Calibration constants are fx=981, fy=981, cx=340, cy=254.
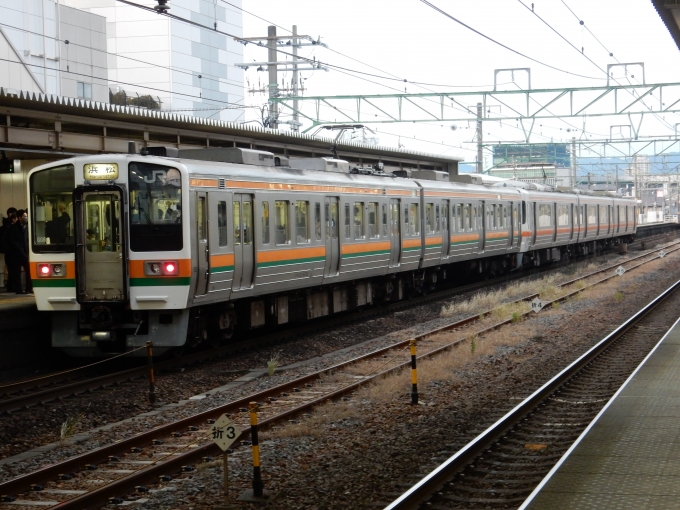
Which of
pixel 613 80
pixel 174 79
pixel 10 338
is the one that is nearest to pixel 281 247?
pixel 10 338

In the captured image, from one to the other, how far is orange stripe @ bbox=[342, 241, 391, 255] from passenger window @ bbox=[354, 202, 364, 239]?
198 millimetres

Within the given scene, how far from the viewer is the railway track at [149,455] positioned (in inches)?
292

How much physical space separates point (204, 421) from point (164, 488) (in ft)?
7.78

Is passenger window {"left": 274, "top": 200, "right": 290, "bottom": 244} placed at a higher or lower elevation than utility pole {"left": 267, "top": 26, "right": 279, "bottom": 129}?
lower

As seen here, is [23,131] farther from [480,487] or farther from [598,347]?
[480,487]

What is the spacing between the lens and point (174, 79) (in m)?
60.3

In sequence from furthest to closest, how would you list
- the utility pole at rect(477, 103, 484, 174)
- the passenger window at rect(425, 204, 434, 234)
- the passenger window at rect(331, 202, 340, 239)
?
the utility pole at rect(477, 103, 484, 174)
the passenger window at rect(425, 204, 434, 234)
the passenger window at rect(331, 202, 340, 239)

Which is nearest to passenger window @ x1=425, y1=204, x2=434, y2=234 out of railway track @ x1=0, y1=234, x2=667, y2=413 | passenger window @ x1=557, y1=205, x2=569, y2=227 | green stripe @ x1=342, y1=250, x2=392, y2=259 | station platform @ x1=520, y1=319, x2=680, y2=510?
green stripe @ x1=342, y1=250, x2=392, y2=259

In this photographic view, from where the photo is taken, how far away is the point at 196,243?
1320 cm

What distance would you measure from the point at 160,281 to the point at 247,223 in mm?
2095

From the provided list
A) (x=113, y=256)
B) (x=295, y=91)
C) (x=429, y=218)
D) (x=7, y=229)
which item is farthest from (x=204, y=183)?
(x=295, y=91)

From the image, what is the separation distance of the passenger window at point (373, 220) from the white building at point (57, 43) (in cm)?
2681

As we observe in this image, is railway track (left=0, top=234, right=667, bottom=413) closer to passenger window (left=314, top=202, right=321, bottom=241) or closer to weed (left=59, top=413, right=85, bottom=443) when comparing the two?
weed (left=59, top=413, right=85, bottom=443)

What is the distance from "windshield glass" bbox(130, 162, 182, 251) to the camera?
13000 millimetres
